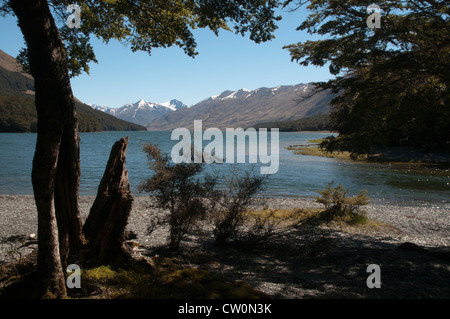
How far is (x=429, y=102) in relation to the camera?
1007 centimetres

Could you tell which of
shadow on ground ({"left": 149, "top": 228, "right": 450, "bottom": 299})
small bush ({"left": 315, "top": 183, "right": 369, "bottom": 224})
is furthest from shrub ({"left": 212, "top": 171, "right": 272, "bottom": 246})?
small bush ({"left": 315, "top": 183, "right": 369, "bottom": 224})

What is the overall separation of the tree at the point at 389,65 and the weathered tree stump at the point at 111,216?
283 inches

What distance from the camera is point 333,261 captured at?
28.2 feet

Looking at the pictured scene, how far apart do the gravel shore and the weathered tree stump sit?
2.20 metres

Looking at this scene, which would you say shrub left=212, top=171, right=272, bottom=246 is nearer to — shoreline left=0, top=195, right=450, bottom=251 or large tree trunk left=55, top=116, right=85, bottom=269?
shoreline left=0, top=195, right=450, bottom=251

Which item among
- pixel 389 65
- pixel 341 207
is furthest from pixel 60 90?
pixel 341 207

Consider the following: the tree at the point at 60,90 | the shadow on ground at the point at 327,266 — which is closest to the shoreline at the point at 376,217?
the shadow on ground at the point at 327,266

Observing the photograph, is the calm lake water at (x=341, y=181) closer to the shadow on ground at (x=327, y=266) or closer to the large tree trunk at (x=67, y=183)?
the shadow on ground at (x=327, y=266)

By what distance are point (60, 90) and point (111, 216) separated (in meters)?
2.66

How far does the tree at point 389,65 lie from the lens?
9.66 m

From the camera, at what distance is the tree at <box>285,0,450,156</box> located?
31.7 feet

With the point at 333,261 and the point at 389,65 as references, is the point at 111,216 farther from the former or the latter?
the point at 389,65
